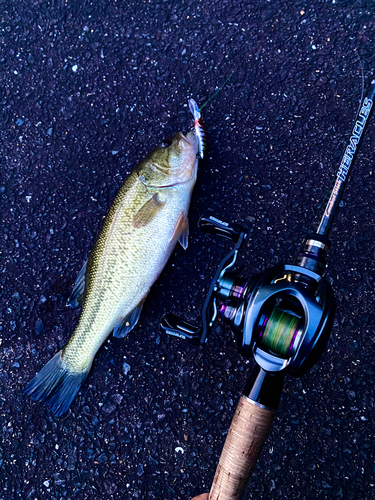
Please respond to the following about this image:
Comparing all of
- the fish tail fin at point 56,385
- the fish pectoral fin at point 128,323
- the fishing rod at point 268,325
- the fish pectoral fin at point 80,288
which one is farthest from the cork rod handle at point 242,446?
the fish pectoral fin at point 80,288

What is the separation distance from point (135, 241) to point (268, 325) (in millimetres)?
1079

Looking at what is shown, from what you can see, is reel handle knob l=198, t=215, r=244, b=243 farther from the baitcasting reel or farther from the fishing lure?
the fishing lure

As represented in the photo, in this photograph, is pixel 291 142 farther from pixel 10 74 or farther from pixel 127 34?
pixel 10 74

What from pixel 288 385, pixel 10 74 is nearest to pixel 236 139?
pixel 288 385

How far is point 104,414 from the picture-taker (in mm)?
2482

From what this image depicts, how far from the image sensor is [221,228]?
1790 mm

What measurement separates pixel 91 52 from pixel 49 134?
0.66 meters

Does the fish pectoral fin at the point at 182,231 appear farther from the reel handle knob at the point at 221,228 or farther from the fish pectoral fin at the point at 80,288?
the fish pectoral fin at the point at 80,288

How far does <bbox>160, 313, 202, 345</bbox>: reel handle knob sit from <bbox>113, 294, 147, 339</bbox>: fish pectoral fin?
60 cm

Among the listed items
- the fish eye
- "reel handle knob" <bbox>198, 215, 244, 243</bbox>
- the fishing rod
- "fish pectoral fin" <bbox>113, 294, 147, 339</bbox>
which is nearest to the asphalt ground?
"fish pectoral fin" <bbox>113, 294, 147, 339</bbox>

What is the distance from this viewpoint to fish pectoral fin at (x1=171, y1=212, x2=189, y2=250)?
2.31 metres

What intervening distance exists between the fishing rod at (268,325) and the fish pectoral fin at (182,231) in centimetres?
55

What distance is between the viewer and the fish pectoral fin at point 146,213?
2.25 m

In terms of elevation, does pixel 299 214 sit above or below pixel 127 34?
below
